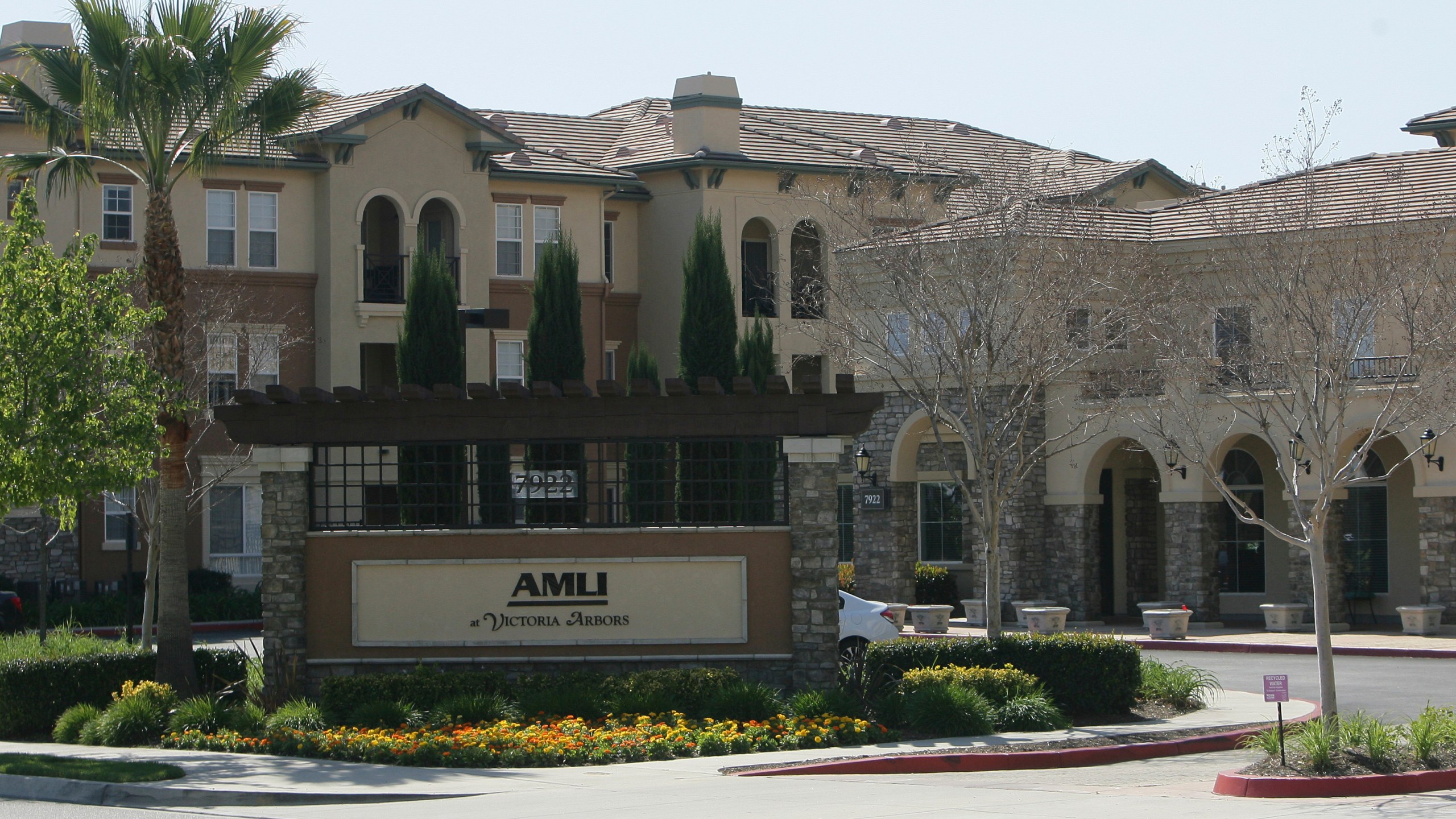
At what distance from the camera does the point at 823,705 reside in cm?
1694

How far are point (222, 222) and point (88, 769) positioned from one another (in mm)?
23379

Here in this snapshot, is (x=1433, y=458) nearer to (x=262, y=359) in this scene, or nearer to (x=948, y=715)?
(x=948, y=715)

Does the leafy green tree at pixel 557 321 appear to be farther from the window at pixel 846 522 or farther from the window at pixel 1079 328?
the window at pixel 1079 328

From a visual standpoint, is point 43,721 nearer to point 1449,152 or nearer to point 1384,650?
point 1384,650

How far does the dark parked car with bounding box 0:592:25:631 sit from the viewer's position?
3159 cm

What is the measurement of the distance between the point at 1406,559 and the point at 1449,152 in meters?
8.37

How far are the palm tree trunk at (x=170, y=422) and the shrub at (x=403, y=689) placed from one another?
7.99 feet

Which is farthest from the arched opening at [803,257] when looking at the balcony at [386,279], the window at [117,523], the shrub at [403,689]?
the shrub at [403,689]

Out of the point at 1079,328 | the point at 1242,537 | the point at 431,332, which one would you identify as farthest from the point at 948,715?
the point at 1242,537

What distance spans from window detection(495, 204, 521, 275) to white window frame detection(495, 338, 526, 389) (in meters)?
1.60

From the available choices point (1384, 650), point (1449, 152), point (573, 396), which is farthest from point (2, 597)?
point (1449, 152)

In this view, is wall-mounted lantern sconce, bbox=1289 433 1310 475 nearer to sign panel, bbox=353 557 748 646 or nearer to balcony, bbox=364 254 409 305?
sign panel, bbox=353 557 748 646

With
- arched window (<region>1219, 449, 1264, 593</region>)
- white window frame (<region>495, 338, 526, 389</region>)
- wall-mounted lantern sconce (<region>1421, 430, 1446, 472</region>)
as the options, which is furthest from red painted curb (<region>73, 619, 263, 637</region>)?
wall-mounted lantern sconce (<region>1421, 430, 1446, 472</region>)

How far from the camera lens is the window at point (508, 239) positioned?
3934cm
